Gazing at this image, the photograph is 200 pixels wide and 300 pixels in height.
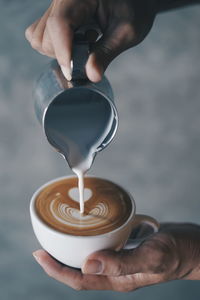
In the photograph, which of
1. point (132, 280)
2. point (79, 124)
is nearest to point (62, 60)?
point (79, 124)

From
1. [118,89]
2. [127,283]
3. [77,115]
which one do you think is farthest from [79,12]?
[118,89]

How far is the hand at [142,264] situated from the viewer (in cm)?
96

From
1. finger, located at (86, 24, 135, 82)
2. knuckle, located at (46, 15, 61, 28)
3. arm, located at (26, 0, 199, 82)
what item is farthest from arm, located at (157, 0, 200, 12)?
knuckle, located at (46, 15, 61, 28)

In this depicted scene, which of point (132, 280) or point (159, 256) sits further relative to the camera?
point (132, 280)

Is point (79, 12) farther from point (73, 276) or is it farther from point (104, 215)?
point (73, 276)

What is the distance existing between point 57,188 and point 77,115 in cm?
18

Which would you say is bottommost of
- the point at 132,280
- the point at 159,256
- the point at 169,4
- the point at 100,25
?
the point at 132,280

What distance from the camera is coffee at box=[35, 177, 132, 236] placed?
0.97 meters

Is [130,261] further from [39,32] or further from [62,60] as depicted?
[39,32]

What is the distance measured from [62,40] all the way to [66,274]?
1.42ft

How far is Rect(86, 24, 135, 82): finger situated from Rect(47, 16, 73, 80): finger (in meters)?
0.04

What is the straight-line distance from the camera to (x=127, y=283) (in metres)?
1.13

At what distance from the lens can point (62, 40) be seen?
34.2 inches

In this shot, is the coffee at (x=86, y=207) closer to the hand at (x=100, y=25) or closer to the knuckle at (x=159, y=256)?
the knuckle at (x=159, y=256)
